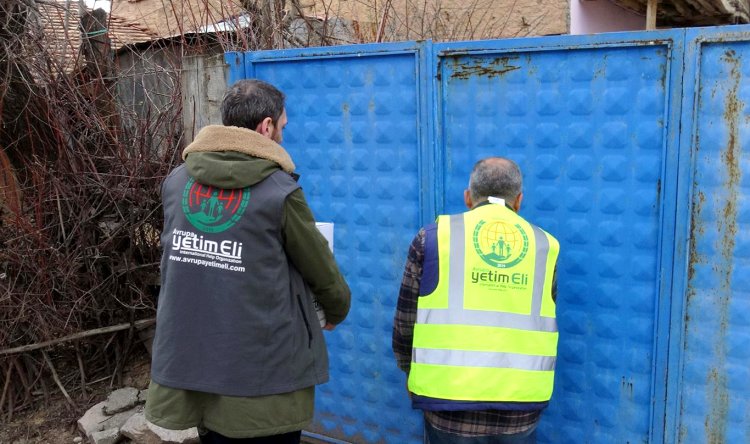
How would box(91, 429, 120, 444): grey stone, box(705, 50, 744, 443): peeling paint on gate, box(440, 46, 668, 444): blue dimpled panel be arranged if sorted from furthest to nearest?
box(91, 429, 120, 444): grey stone < box(440, 46, 668, 444): blue dimpled panel < box(705, 50, 744, 443): peeling paint on gate

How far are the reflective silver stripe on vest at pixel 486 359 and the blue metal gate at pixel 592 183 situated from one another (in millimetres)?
757

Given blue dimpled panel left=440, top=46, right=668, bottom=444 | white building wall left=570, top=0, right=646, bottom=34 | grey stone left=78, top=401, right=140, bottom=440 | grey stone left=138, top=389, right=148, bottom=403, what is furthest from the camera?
white building wall left=570, top=0, right=646, bottom=34

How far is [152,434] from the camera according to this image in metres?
3.92

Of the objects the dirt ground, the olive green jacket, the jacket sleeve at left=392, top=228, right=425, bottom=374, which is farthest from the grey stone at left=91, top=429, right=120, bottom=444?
the jacket sleeve at left=392, top=228, right=425, bottom=374

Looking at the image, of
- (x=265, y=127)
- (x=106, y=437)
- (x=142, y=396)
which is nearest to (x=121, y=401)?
(x=142, y=396)

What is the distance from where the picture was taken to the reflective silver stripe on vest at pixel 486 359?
2.20 metres

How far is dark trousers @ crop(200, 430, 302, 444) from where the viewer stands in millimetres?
2264

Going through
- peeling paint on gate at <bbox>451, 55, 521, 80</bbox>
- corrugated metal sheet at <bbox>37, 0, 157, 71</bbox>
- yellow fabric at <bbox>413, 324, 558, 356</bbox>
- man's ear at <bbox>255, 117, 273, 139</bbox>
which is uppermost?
corrugated metal sheet at <bbox>37, 0, 157, 71</bbox>

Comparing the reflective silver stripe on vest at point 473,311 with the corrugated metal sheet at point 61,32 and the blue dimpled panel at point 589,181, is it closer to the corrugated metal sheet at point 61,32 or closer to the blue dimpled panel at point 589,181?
the blue dimpled panel at point 589,181

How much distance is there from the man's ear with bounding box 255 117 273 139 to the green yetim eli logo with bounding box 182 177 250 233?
0.78 ft

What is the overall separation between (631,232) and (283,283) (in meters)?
1.49

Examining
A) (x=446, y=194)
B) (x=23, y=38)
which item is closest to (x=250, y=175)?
(x=446, y=194)

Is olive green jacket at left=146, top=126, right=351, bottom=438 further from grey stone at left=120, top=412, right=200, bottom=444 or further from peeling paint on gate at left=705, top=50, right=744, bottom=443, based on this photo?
grey stone at left=120, top=412, right=200, bottom=444

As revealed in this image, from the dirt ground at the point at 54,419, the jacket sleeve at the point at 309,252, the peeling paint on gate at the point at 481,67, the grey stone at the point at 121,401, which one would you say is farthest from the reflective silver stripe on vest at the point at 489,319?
the dirt ground at the point at 54,419
